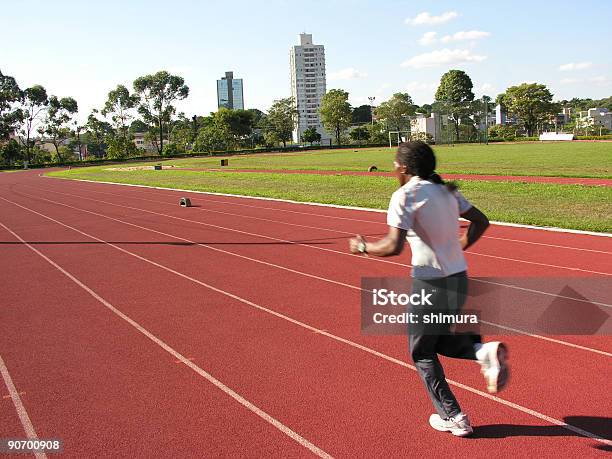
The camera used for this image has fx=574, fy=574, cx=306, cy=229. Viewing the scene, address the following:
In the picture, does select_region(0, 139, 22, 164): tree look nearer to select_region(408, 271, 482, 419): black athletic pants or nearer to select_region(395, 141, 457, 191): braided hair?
select_region(395, 141, 457, 191): braided hair

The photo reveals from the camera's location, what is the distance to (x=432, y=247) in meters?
3.51

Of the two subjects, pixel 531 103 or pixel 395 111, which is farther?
pixel 395 111

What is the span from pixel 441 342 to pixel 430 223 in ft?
2.70

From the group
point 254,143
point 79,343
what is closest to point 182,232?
point 79,343

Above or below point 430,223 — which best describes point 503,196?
below

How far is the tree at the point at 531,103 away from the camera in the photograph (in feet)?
318

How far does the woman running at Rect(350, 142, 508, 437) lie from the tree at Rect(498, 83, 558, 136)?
102 m

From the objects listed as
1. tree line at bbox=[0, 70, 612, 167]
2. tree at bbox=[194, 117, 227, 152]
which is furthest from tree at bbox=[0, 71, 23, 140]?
tree at bbox=[194, 117, 227, 152]

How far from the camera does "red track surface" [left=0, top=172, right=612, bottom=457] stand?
12.9 feet

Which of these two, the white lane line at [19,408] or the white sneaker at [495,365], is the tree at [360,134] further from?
the white sneaker at [495,365]

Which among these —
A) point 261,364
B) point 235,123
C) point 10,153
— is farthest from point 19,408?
point 235,123

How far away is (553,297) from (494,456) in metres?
3.92

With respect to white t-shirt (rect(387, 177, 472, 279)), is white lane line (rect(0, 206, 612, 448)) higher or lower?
lower

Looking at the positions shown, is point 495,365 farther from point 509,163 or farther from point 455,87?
point 455,87
